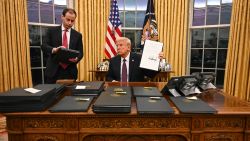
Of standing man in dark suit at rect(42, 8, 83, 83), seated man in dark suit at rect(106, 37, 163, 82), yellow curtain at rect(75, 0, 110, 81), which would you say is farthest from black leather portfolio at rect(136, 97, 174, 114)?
yellow curtain at rect(75, 0, 110, 81)

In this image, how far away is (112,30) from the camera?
4.50 meters

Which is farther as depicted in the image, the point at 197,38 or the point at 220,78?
the point at 197,38

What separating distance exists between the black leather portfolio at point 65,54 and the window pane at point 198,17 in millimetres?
3279

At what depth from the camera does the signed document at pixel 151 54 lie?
202 cm

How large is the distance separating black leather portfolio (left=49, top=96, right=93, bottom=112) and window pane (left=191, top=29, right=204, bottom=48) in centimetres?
372

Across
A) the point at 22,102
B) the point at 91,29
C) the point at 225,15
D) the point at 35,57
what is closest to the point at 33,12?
the point at 35,57

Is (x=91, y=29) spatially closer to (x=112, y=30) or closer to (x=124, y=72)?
(x=112, y=30)

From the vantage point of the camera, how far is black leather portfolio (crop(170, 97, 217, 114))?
51.8 inches

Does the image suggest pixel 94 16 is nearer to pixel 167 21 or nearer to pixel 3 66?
pixel 167 21

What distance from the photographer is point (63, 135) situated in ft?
4.42

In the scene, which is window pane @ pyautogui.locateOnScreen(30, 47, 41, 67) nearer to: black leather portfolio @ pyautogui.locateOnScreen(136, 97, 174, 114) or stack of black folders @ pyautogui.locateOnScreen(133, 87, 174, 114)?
stack of black folders @ pyautogui.locateOnScreen(133, 87, 174, 114)

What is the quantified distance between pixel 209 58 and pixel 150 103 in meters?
3.56

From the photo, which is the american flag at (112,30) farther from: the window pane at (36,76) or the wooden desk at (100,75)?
the window pane at (36,76)

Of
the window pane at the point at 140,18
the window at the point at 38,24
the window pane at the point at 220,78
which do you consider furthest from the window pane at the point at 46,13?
the window pane at the point at 220,78
